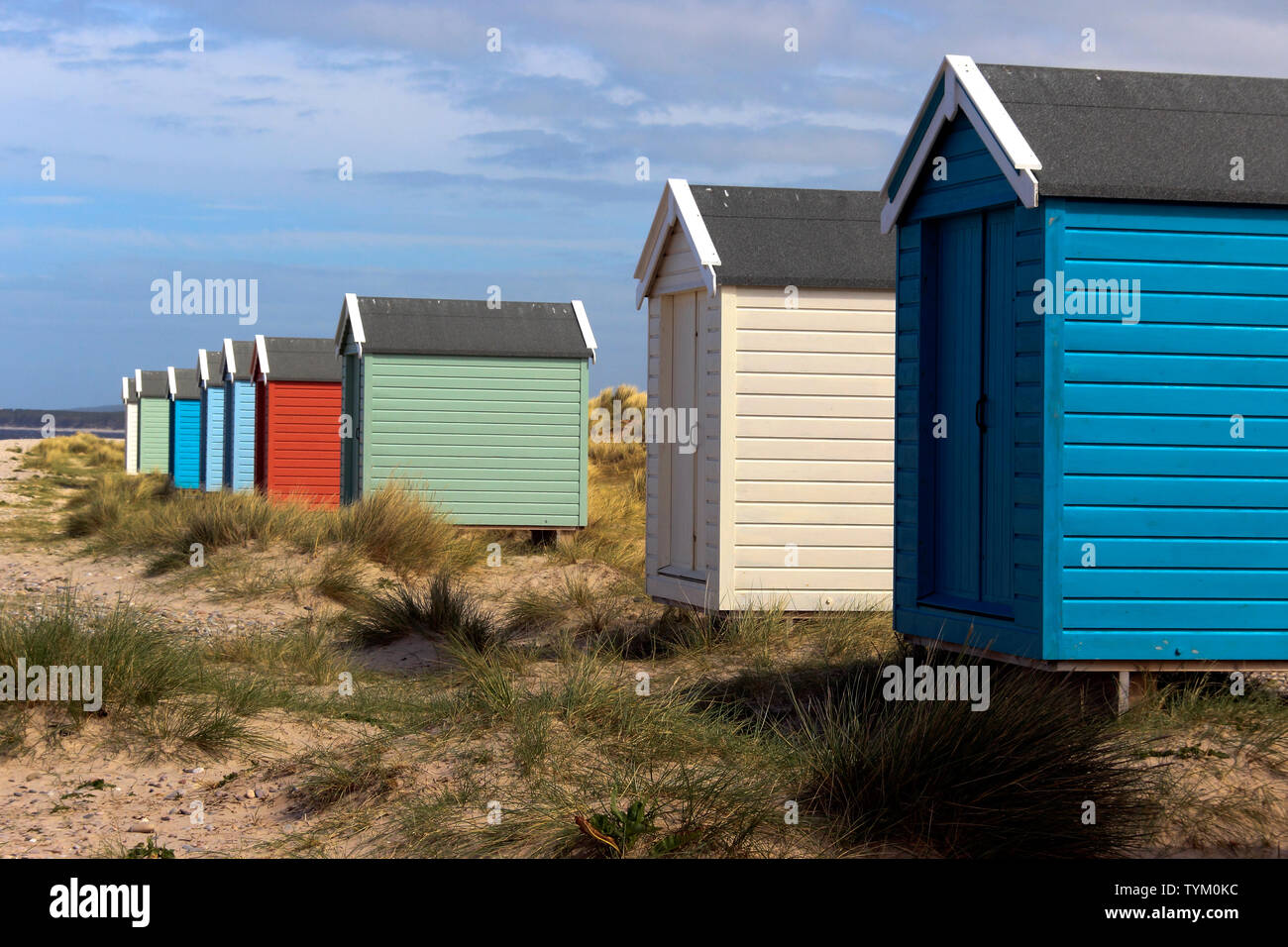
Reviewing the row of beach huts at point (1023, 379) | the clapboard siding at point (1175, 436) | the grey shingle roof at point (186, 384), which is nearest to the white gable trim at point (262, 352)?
the grey shingle roof at point (186, 384)

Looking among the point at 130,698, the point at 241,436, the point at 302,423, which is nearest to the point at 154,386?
the point at 241,436

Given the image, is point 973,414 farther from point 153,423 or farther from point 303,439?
point 153,423

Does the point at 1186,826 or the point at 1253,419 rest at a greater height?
the point at 1253,419

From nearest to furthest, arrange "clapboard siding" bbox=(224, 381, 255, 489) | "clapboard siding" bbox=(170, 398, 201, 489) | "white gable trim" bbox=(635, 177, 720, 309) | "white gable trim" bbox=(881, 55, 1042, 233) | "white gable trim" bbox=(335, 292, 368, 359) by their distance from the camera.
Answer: "white gable trim" bbox=(881, 55, 1042, 233) → "white gable trim" bbox=(635, 177, 720, 309) → "white gable trim" bbox=(335, 292, 368, 359) → "clapboard siding" bbox=(224, 381, 255, 489) → "clapboard siding" bbox=(170, 398, 201, 489)

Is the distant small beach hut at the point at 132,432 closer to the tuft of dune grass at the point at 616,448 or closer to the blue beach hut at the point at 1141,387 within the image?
the tuft of dune grass at the point at 616,448

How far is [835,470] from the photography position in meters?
10.4

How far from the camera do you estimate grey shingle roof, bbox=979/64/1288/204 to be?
6.70m

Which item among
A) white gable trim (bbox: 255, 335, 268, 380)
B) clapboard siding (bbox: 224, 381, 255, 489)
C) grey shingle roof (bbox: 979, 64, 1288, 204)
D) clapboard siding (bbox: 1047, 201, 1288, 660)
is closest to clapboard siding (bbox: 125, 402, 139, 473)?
clapboard siding (bbox: 224, 381, 255, 489)

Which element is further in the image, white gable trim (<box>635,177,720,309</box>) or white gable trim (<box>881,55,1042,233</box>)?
white gable trim (<box>635,177,720,309</box>)

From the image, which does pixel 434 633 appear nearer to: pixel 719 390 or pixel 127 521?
pixel 719 390

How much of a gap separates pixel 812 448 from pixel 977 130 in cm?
362

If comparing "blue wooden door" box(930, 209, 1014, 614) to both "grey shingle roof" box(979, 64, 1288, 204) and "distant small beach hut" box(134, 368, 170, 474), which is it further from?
"distant small beach hut" box(134, 368, 170, 474)
